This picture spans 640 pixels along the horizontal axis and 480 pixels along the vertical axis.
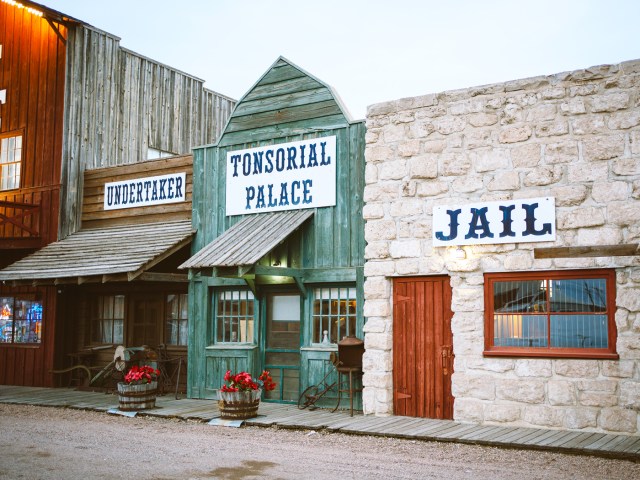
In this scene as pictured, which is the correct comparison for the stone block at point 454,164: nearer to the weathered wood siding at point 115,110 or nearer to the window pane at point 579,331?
the window pane at point 579,331

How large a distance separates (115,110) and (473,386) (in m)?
11.4

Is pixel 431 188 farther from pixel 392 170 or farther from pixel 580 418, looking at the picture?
pixel 580 418

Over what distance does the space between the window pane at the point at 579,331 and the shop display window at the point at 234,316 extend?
5.49m

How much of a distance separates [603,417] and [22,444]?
7267mm

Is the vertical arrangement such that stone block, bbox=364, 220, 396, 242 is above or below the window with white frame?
below

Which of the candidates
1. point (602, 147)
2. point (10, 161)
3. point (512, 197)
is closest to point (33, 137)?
point (10, 161)

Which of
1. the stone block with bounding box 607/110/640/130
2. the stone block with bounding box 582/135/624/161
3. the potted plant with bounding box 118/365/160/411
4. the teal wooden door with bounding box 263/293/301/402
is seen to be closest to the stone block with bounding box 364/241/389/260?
the teal wooden door with bounding box 263/293/301/402

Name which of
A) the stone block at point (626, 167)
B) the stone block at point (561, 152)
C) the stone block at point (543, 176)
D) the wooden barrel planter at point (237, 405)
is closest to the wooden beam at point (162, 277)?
the wooden barrel planter at point (237, 405)

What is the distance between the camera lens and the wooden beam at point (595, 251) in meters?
8.90

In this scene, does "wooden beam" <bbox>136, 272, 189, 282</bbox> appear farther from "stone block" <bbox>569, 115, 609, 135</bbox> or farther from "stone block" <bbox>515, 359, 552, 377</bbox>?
"stone block" <bbox>569, 115, 609, 135</bbox>

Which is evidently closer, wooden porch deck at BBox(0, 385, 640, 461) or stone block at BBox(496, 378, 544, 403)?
wooden porch deck at BBox(0, 385, 640, 461)

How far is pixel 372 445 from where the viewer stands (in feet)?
30.0

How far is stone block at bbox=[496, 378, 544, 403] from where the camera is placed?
9.91 metres

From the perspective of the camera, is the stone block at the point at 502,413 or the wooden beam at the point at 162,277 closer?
the stone block at the point at 502,413
